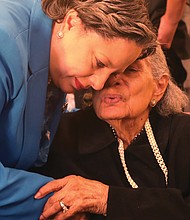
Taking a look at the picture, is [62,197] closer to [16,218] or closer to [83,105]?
[16,218]

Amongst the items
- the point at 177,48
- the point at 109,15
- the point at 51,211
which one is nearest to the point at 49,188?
the point at 51,211

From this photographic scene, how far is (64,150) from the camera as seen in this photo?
1768 millimetres

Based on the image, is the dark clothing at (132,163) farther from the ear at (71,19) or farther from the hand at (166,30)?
the hand at (166,30)

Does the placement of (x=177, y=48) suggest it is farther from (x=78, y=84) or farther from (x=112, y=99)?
(x=78, y=84)

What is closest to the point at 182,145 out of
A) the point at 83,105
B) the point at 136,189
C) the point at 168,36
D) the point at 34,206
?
the point at 136,189

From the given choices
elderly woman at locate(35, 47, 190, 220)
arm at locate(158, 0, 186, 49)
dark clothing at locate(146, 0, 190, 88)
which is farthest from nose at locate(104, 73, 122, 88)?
dark clothing at locate(146, 0, 190, 88)

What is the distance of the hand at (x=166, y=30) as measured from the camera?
2688mm

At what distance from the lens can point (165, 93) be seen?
174cm

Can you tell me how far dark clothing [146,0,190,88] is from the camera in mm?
2684

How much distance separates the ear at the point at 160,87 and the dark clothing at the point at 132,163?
0.08 m

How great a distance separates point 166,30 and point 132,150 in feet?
4.10

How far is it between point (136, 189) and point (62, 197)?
10.6 inches

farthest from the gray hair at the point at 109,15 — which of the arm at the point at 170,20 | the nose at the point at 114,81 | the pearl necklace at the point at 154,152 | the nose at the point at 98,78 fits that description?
the arm at the point at 170,20

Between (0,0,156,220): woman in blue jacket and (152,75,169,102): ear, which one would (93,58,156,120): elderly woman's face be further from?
(0,0,156,220): woman in blue jacket
